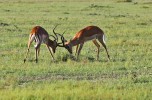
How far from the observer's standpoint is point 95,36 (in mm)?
16141

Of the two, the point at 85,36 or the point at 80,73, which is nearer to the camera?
the point at 80,73

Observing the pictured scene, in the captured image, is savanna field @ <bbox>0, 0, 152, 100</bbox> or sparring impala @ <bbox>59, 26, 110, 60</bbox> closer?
savanna field @ <bbox>0, 0, 152, 100</bbox>

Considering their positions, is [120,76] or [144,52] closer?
[120,76]

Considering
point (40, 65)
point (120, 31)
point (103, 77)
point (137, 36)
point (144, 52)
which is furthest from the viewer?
point (120, 31)

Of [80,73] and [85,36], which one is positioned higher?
[85,36]

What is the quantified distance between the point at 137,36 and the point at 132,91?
12.7m

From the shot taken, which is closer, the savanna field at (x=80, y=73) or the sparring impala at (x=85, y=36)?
the savanna field at (x=80, y=73)

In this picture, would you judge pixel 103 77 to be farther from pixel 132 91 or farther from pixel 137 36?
A: pixel 137 36

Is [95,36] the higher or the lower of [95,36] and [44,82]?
the higher

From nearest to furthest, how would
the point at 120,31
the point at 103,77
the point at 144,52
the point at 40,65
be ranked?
1. the point at 103,77
2. the point at 40,65
3. the point at 144,52
4. the point at 120,31

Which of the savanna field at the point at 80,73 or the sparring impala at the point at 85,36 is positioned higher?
the sparring impala at the point at 85,36

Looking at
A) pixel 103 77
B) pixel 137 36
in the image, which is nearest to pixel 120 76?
pixel 103 77

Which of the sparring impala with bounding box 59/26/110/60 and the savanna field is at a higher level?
the sparring impala with bounding box 59/26/110/60

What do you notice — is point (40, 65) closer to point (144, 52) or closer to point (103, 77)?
point (103, 77)
